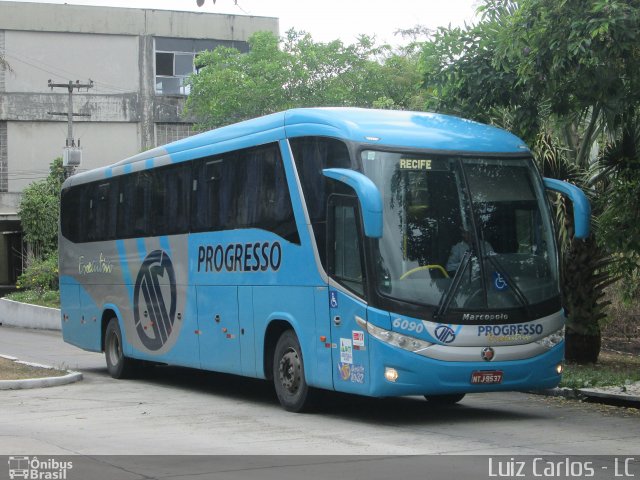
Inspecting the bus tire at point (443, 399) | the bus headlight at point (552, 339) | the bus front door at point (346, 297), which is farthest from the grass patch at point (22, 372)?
the bus headlight at point (552, 339)

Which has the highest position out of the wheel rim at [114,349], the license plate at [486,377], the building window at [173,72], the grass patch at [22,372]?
the building window at [173,72]

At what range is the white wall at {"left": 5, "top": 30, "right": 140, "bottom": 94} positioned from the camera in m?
49.6

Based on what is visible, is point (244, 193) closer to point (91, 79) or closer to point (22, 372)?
point (22, 372)

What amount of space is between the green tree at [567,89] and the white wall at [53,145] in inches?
1309

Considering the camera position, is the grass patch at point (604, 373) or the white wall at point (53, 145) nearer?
the grass patch at point (604, 373)

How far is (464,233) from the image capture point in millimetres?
12336

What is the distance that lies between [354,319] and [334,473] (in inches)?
134

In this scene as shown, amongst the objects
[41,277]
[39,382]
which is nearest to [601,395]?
[39,382]

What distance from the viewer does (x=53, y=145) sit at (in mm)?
50250

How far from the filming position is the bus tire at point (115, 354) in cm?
1902

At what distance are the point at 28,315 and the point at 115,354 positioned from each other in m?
20.1

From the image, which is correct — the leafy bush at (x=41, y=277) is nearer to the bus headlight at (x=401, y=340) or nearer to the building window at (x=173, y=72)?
the building window at (x=173, y=72)

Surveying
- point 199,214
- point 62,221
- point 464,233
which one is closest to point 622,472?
point 464,233

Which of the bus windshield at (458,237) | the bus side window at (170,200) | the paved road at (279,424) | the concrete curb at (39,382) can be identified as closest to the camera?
the paved road at (279,424)
